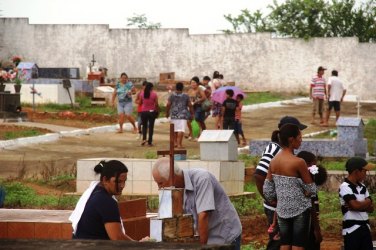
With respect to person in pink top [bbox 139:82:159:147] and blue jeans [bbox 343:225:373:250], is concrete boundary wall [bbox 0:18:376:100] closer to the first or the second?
person in pink top [bbox 139:82:159:147]

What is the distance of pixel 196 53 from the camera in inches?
2197

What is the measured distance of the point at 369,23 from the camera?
58875 mm

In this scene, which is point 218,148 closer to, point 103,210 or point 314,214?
point 314,214

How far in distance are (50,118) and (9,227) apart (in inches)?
926

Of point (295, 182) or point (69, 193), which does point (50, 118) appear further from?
point (295, 182)

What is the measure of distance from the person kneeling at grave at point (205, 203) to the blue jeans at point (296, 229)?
0.93 meters

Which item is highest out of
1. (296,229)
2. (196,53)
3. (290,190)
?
(290,190)

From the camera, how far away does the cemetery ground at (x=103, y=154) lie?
15836mm

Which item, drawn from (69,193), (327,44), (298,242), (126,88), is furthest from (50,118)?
(298,242)

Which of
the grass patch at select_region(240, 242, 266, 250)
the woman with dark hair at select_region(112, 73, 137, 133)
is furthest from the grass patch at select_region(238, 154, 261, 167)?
the grass patch at select_region(240, 242, 266, 250)

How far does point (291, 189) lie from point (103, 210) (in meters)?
2.13

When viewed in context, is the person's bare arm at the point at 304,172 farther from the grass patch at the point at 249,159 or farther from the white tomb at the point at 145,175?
the grass patch at the point at 249,159

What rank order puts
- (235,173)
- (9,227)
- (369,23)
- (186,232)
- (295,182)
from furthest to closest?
(369,23) < (235,173) < (9,227) < (295,182) < (186,232)

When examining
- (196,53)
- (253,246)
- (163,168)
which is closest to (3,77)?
(196,53)
